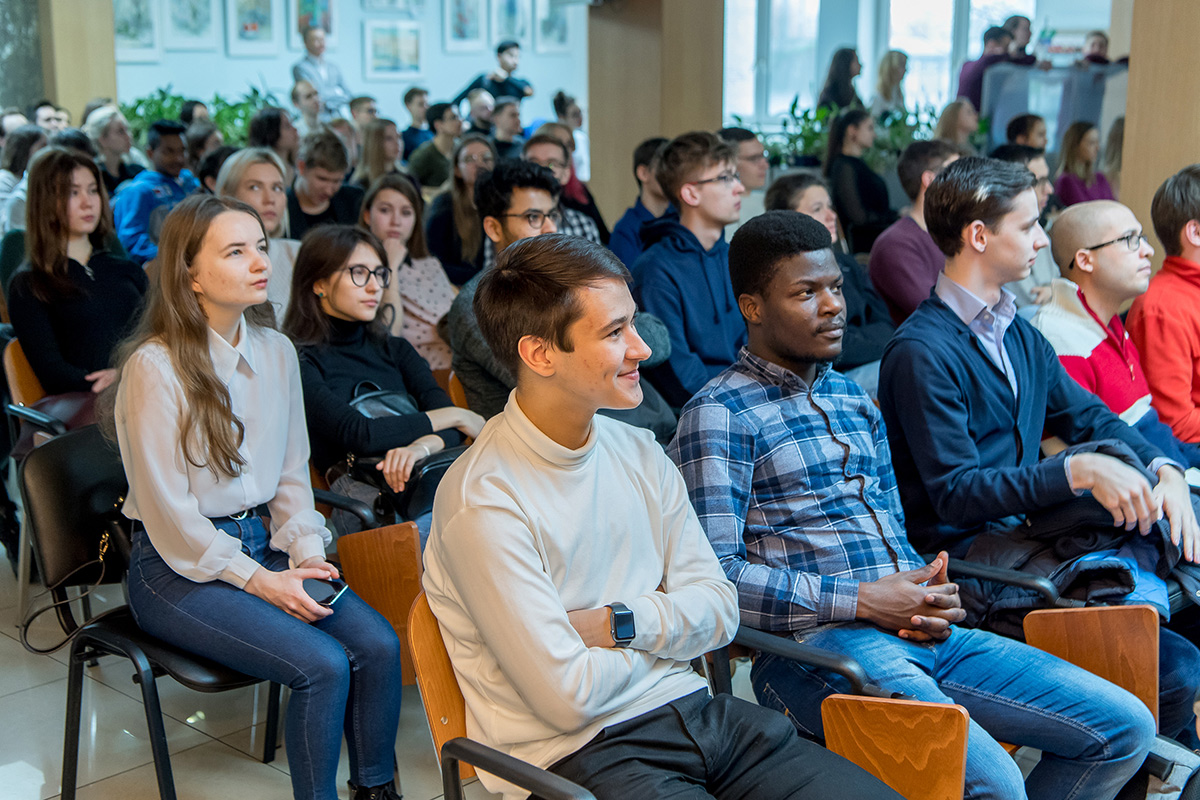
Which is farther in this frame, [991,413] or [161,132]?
[161,132]

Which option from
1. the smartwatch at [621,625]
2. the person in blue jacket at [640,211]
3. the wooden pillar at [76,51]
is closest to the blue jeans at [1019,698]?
the smartwatch at [621,625]

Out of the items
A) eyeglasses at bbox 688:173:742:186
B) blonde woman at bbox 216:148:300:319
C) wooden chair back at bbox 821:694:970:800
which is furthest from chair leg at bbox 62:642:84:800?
eyeglasses at bbox 688:173:742:186

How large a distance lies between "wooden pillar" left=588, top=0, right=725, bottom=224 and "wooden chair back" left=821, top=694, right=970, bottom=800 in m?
5.39

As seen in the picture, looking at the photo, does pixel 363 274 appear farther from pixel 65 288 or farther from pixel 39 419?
pixel 65 288

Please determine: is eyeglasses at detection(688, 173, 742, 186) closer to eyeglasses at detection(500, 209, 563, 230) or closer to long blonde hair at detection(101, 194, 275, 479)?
eyeglasses at detection(500, 209, 563, 230)

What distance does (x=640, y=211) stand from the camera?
15.1 feet

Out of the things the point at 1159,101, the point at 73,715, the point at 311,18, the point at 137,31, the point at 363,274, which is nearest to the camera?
the point at 73,715

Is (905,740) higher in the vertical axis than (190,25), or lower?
lower

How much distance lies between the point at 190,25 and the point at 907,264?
10.2 meters

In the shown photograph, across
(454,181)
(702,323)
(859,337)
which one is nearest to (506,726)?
(702,323)

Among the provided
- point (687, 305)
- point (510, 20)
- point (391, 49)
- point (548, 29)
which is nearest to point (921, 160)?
point (687, 305)

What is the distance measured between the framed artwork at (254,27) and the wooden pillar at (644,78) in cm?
640

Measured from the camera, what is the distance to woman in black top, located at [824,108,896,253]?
625 centimetres

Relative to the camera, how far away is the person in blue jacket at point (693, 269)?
11.0ft
